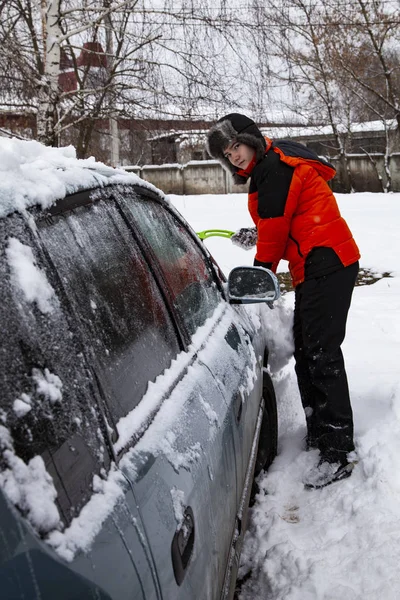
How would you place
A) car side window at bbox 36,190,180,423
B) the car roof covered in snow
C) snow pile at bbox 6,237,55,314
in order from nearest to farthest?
snow pile at bbox 6,237,55,314 → the car roof covered in snow → car side window at bbox 36,190,180,423

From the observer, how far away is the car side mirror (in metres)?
2.70

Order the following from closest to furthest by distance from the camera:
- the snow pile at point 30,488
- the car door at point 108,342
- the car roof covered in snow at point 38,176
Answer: the snow pile at point 30,488, the car door at point 108,342, the car roof covered in snow at point 38,176

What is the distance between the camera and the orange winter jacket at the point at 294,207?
9.63 feet

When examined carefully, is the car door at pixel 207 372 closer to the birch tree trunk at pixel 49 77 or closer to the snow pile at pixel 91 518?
the snow pile at pixel 91 518

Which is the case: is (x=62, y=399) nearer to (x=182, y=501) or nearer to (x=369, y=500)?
(x=182, y=501)

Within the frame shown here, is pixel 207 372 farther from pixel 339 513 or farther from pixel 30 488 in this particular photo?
pixel 339 513

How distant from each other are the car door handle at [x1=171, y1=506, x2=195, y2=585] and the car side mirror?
4.84ft

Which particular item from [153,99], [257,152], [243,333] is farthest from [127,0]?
[243,333]

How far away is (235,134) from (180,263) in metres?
1.05

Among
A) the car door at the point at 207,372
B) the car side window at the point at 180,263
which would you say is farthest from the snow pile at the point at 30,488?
the car side window at the point at 180,263

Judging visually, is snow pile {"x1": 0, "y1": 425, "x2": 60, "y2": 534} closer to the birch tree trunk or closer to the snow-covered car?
the snow-covered car

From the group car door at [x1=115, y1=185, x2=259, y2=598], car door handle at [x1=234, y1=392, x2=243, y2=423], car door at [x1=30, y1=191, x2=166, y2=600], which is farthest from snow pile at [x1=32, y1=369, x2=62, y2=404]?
car door handle at [x1=234, y1=392, x2=243, y2=423]

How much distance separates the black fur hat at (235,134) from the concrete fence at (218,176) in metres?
22.1

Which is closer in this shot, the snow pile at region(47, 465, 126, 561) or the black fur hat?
the snow pile at region(47, 465, 126, 561)
